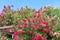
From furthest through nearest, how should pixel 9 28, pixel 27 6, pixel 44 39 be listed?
1. pixel 27 6
2. pixel 9 28
3. pixel 44 39

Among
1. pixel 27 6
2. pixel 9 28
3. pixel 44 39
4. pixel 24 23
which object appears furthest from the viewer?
pixel 27 6

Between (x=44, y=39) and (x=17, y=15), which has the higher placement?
(x=17, y=15)

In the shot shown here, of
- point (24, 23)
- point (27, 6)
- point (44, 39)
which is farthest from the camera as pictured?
point (27, 6)

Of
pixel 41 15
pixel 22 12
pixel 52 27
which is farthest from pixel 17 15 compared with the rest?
pixel 52 27

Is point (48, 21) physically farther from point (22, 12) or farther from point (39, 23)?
point (22, 12)

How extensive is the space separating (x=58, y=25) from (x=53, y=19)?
0.38 meters

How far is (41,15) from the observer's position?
9.18 meters

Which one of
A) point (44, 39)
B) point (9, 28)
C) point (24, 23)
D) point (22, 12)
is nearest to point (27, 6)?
point (22, 12)

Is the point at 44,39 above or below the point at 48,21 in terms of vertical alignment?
below

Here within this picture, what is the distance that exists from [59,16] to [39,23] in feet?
3.35

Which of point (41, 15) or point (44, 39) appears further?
point (41, 15)

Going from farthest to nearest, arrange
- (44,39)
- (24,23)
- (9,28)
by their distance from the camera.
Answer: (9,28), (24,23), (44,39)

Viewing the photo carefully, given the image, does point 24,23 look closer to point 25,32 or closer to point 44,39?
point 25,32

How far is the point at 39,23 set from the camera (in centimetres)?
877
